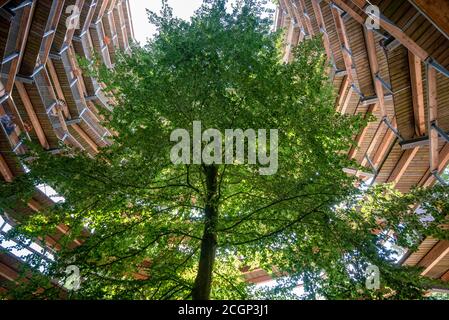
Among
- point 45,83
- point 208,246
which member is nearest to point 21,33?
point 45,83

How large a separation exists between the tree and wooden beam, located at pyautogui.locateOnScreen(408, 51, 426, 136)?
444cm

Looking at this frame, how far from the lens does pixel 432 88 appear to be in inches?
287

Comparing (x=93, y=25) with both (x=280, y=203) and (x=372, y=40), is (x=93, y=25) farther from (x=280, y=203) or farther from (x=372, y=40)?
(x=280, y=203)

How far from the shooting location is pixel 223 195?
5785 mm

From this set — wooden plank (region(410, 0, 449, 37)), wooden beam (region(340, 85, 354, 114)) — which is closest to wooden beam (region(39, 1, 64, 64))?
wooden plank (region(410, 0, 449, 37))

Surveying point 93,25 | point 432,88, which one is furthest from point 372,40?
point 93,25

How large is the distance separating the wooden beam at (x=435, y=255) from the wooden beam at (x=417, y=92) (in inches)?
171

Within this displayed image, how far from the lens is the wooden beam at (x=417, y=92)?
28.3 ft

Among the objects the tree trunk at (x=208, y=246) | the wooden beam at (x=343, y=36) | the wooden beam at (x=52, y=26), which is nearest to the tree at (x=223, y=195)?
the tree trunk at (x=208, y=246)

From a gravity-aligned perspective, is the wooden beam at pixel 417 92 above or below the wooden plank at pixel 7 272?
above

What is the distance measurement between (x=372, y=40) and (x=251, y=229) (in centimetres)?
881

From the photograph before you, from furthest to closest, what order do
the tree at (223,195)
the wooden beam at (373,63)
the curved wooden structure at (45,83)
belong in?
the curved wooden structure at (45,83)
the wooden beam at (373,63)
the tree at (223,195)

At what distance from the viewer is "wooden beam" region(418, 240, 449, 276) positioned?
11.2 metres

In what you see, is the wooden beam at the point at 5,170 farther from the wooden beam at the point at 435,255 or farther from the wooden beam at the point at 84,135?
the wooden beam at the point at 435,255
